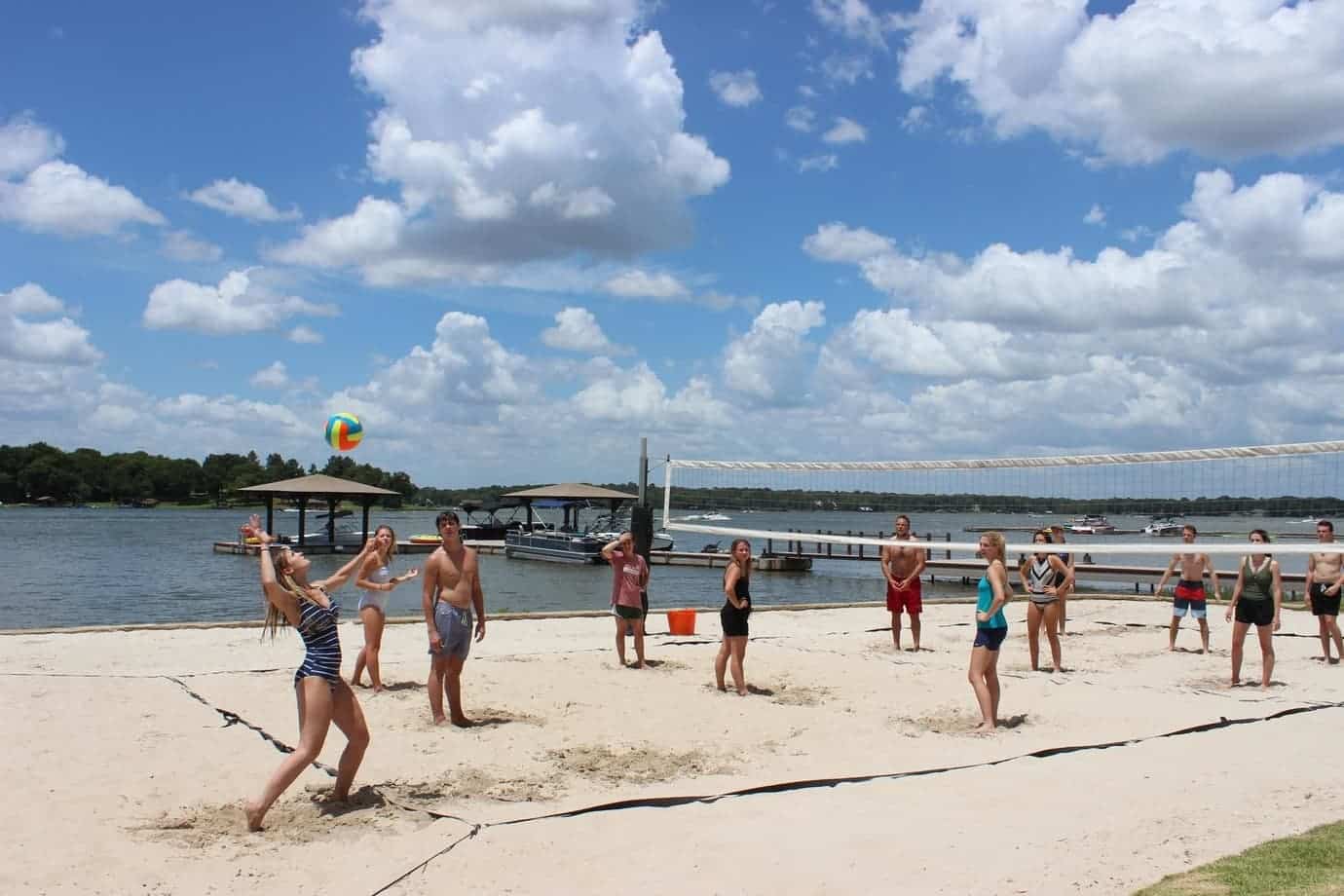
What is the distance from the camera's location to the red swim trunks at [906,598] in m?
11.4

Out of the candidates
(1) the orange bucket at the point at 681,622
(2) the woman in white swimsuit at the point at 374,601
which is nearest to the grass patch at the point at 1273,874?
(2) the woman in white swimsuit at the point at 374,601

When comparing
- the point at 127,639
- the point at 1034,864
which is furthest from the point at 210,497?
the point at 1034,864

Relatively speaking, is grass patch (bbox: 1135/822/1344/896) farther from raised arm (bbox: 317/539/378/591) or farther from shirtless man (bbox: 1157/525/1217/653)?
shirtless man (bbox: 1157/525/1217/653)

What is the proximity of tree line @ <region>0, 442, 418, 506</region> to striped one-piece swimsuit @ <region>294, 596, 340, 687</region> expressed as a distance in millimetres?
118181

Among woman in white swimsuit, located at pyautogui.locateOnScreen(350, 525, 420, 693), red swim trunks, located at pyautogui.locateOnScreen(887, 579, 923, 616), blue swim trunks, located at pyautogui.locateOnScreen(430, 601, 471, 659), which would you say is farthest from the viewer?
red swim trunks, located at pyautogui.locateOnScreen(887, 579, 923, 616)

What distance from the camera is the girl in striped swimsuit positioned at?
5.05 meters

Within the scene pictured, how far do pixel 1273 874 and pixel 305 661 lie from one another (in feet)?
14.0

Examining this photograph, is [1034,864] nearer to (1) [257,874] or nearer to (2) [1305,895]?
(2) [1305,895]

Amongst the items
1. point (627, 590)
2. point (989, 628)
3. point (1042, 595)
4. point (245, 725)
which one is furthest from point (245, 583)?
point (989, 628)

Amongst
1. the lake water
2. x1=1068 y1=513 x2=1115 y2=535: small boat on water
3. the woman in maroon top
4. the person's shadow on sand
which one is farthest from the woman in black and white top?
the person's shadow on sand

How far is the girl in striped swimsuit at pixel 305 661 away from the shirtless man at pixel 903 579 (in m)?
7.12

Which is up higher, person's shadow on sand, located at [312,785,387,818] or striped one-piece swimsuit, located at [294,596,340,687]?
striped one-piece swimsuit, located at [294,596,340,687]

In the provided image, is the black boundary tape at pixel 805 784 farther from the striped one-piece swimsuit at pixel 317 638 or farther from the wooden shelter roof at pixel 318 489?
the wooden shelter roof at pixel 318 489

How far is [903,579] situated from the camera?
1130 cm
